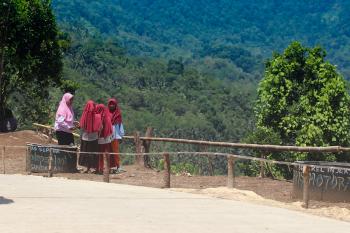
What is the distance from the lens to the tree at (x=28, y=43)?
99.0 ft

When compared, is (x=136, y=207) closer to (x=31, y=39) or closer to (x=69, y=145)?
(x=69, y=145)

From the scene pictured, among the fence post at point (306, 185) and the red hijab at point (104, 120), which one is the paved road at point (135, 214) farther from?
the red hijab at point (104, 120)

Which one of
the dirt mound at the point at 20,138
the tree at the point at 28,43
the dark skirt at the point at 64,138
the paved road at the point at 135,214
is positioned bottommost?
the paved road at the point at 135,214

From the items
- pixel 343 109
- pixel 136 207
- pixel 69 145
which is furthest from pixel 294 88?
pixel 136 207

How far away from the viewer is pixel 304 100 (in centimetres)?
3106

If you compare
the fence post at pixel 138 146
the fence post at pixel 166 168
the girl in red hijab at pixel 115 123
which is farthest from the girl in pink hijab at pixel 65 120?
the fence post at pixel 166 168

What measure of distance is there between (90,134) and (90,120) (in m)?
0.33

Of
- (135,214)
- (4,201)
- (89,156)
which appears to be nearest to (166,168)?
(89,156)

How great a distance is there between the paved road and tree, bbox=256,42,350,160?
59.5 feet

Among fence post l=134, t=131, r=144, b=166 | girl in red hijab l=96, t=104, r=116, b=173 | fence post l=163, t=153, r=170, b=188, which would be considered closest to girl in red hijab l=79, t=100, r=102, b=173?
girl in red hijab l=96, t=104, r=116, b=173

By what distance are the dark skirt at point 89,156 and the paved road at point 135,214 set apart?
4787mm

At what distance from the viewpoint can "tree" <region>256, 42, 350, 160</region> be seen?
96.8 feet

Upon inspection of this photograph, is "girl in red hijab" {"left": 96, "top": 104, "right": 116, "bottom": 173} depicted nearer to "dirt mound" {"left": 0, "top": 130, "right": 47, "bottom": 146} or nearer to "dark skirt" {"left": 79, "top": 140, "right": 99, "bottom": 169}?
"dark skirt" {"left": 79, "top": 140, "right": 99, "bottom": 169}

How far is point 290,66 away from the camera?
32.4 m
